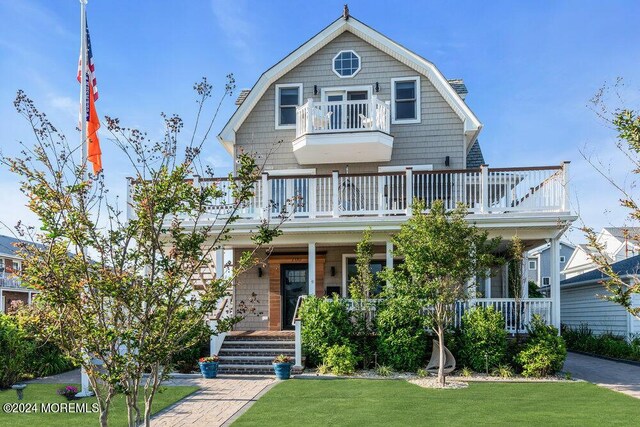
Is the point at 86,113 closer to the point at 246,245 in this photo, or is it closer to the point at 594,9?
the point at 246,245

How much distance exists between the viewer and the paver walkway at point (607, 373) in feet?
37.7

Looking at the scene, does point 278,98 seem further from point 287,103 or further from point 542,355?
point 542,355

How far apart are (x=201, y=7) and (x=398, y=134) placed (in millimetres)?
8337

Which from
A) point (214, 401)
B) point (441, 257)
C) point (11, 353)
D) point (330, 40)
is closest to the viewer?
point (214, 401)

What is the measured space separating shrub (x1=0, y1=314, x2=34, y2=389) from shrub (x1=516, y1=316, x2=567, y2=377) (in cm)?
1131

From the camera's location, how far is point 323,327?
42.6ft

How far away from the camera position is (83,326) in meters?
4.36

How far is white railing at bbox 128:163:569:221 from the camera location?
44.0ft

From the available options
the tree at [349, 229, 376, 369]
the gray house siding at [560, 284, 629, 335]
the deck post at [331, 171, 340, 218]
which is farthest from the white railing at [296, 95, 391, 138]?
the gray house siding at [560, 284, 629, 335]

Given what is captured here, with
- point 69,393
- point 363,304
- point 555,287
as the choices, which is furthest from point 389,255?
point 69,393

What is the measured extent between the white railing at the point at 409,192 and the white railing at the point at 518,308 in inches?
89.8

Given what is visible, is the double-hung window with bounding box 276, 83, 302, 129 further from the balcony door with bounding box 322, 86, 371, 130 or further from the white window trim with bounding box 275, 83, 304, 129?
the balcony door with bounding box 322, 86, 371, 130

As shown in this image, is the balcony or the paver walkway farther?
the balcony

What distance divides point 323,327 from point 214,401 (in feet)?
12.8
